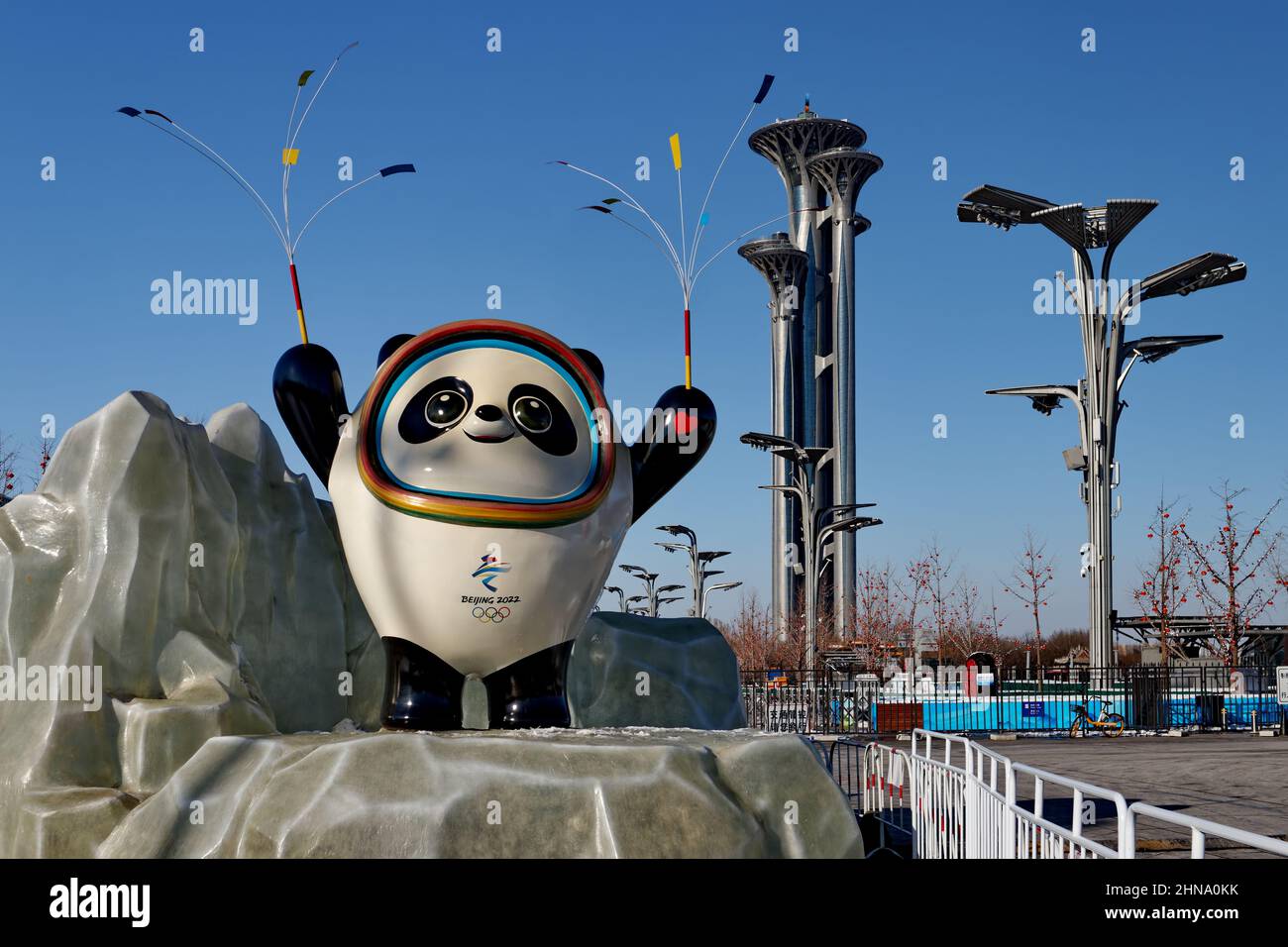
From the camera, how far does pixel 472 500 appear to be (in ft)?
20.5

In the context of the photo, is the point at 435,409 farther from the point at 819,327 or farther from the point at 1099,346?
the point at 819,327

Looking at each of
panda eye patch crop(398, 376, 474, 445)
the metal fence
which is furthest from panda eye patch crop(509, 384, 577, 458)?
the metal fence

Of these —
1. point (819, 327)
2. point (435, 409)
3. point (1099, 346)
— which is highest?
point (819, 327)

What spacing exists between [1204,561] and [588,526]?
99.8 feet

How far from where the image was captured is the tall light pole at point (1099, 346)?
2480 centimetres

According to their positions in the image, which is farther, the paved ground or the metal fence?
the metal fence

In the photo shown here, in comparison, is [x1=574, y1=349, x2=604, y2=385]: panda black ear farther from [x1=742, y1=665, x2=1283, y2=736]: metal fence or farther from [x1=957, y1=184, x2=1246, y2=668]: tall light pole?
[x1=957, y1=184, x2=1246, y2=668]: tall light pole

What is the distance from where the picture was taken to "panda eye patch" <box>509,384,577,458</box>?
652 cm

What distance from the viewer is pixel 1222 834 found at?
11.5 feet

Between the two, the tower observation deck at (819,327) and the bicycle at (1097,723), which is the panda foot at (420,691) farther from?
the tower observation deck at (819,327)

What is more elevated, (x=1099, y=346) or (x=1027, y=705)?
(x=1099, y=346)

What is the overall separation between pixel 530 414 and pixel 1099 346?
22.6 metres

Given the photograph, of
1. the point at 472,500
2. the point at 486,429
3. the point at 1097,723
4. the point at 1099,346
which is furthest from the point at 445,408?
the point at 1099,346
